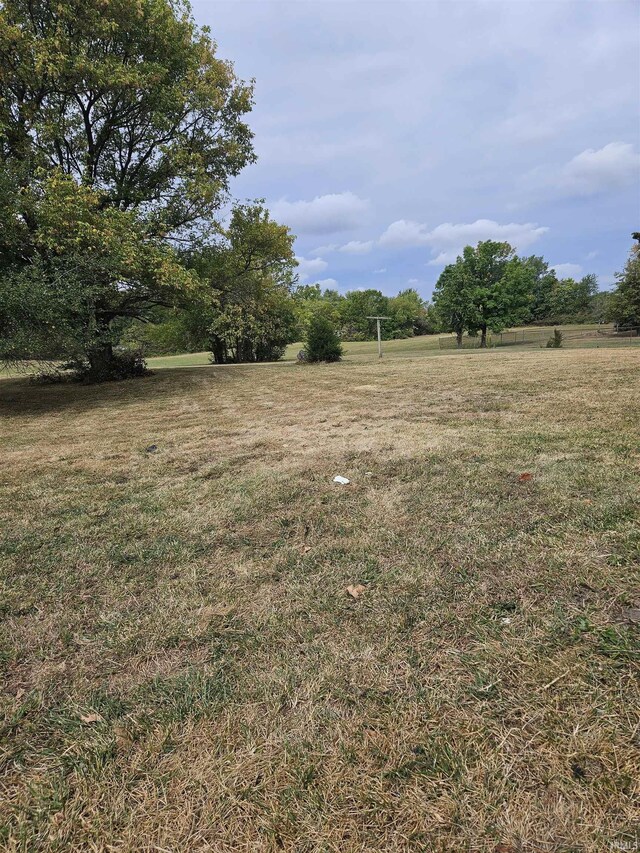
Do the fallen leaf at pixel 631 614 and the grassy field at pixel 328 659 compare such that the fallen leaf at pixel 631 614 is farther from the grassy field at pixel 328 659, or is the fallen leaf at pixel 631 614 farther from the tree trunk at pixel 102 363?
the tree trunk at pixel 102 363

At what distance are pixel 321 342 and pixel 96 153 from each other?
9926mm

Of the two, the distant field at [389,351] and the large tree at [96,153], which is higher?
the large tree at [96,153]

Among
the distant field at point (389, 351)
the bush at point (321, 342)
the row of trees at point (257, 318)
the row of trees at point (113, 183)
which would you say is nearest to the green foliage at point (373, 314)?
the row of trees at point (257, 318)

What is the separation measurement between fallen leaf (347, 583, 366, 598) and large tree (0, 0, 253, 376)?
754 cm

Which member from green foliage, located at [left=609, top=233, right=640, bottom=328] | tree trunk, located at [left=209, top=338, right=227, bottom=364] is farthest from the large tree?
green foliage, located at [left=609, top=233, right=640, bottom=328]

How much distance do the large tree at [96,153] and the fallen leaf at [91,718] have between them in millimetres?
7415

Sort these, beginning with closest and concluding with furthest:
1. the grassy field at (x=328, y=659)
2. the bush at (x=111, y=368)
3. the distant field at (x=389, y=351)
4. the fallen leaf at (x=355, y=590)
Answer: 1. the grassy field at (x=328, y=659)
2. the fallen leaf at (x=355, y=590)
3. the bush at (x=111, y=368)
4. the distant field at (x=389, y=351)

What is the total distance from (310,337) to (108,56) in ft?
35.2

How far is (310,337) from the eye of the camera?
57.3 feet

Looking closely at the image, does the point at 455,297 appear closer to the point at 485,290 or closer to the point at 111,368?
the point at 485,290

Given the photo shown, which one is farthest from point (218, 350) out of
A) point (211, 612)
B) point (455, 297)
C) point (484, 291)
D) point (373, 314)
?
point (373, 314)

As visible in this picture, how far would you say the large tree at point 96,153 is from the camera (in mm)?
7352

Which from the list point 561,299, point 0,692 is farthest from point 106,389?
point 561,299

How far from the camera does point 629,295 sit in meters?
31.5
